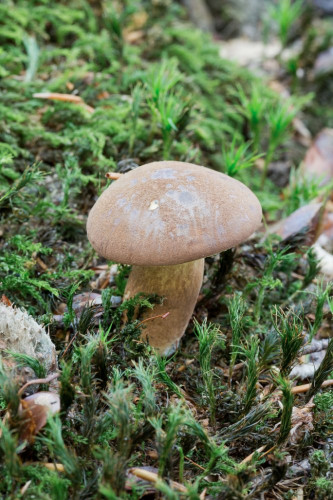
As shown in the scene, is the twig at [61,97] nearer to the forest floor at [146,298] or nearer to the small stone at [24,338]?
the forest floor at [146,298]

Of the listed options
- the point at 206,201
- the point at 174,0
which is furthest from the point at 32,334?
the point at 174,0

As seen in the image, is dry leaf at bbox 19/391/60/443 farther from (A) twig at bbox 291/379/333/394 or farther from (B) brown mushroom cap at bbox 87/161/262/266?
(A) twig at bbox 291/379/333/394

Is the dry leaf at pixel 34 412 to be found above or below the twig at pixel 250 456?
above

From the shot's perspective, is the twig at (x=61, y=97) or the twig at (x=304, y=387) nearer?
the twig at (x=304, y=387)

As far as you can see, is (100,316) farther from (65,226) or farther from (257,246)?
(257,246)

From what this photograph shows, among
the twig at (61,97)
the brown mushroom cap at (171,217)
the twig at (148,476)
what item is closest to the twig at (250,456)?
the twig at (148,476)

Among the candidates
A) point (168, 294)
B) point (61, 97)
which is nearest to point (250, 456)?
point (168, 294)

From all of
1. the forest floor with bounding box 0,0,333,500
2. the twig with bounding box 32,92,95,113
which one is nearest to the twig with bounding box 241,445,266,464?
the forest floor with bounding box 0,0,333,500
